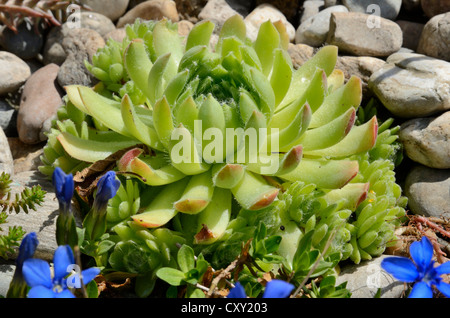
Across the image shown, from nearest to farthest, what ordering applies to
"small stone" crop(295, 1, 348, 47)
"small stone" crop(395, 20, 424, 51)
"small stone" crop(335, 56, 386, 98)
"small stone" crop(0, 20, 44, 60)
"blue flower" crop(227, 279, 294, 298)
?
1. "blue flower" crop(227, 279, 294, 298)
2. "small stone" crop(335, 56, 386, 98)
3. "small stone" crop(295, 1, 348, 47)
4. "small stone" crop(395, 20, 424, 51)
5. "small stone" crop(0, 20, 44, 60)

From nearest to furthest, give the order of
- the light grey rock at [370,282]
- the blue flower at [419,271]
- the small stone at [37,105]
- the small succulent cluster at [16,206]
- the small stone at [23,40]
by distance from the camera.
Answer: the blue flower at [419,271] → the small succulent cluster at [16,206] → the light grey rock at [370,282] → the small stone at [37,105] → the small stone at [23,40]

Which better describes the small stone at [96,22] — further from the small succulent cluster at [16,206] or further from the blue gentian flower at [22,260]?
the blue gentian flower at [22,260]

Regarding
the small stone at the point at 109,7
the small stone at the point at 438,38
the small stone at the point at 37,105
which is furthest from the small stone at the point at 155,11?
the small stone at the point at 438,38

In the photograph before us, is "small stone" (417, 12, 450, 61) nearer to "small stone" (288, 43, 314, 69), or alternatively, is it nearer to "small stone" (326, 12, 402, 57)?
"small stone" (326, 12, 402, 57)

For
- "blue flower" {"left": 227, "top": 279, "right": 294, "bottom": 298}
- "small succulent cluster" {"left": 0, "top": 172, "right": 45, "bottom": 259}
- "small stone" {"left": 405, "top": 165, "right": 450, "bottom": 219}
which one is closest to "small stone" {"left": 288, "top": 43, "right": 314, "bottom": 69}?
"small stone" {"left": 405, "top": 165, "right": 450, "bottom": 219}
